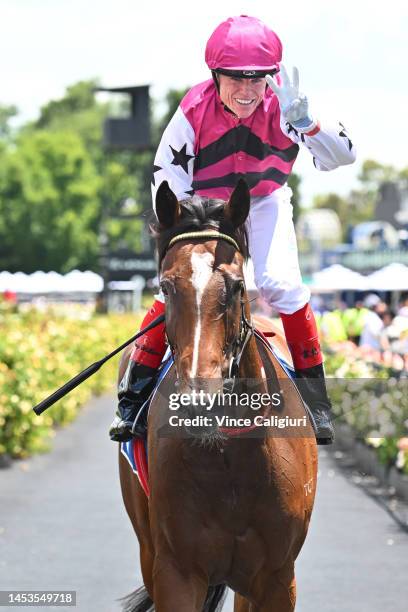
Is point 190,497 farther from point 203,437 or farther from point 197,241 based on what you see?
point 197,241

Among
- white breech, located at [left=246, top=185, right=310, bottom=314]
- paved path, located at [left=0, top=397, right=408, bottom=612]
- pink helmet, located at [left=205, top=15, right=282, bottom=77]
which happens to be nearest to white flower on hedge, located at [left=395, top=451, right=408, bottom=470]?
paved path, located at [left=0, top=397, right=408, bottom=612]

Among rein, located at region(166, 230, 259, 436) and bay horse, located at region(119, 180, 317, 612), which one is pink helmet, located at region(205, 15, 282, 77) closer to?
bay horse, located at region(119, 180, 317, 612)

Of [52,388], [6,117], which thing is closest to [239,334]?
[52,388]

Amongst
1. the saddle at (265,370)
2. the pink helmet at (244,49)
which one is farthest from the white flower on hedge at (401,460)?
the pink helmet at (244,49)

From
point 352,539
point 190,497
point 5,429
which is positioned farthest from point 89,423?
point 190,497

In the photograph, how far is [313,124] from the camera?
457 centimetres

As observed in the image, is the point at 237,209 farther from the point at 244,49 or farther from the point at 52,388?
the point at 52,388

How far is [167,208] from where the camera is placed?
4.30 m

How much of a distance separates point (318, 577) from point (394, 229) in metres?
59.2

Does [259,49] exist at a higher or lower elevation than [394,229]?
higher

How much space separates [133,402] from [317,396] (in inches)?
31.9

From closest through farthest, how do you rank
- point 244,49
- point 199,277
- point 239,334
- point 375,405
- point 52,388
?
point 199,277 → point 239,334 → point 244,49 → point 375,405 → point 52,388

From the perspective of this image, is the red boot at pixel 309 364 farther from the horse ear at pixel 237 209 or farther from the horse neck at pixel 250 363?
the horse ear at pixel 237 209

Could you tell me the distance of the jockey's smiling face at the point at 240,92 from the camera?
4727 millimetres
